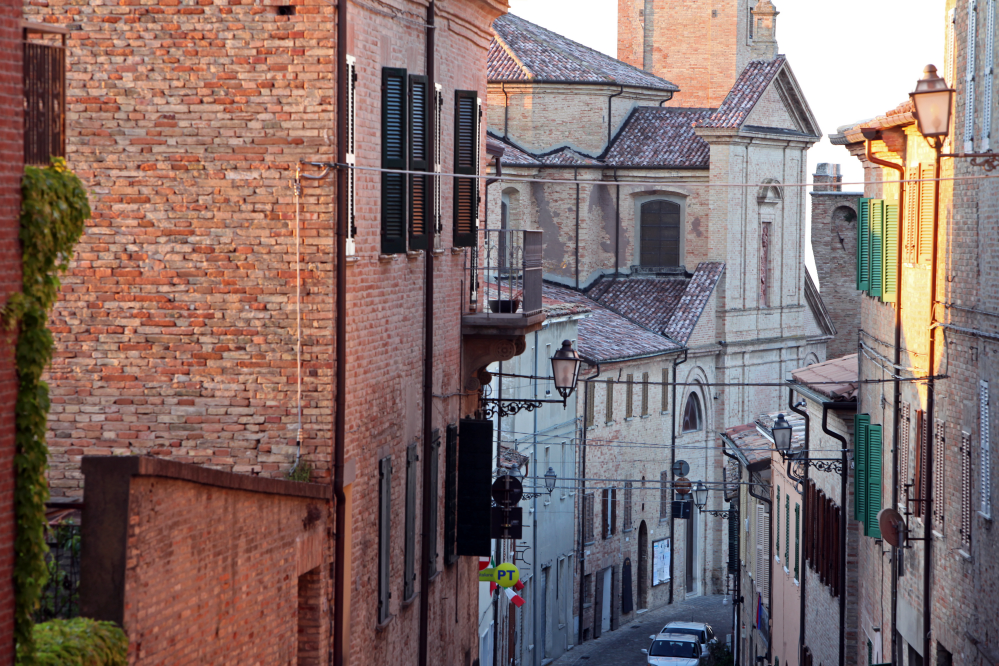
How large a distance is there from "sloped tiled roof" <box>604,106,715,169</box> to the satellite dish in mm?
32400

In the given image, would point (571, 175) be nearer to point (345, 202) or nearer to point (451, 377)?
point (451, 377)

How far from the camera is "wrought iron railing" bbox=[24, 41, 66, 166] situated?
8336mm

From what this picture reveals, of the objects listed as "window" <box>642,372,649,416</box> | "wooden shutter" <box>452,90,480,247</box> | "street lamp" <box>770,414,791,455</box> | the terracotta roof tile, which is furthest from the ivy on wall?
"window" <box>642,372,649,416</box>

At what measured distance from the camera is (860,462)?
19859mm

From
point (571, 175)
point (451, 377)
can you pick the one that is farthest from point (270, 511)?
point (571, 175)

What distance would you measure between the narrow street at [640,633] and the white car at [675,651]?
9.92ft

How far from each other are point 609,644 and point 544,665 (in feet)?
12.3

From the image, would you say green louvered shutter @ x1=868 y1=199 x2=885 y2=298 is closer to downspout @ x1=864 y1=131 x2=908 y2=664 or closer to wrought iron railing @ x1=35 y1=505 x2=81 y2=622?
downspout @ x1=864 y1=131 x2=908 y2=664

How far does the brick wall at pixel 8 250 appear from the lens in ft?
25.8

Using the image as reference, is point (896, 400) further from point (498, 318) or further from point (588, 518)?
point (588, 518)

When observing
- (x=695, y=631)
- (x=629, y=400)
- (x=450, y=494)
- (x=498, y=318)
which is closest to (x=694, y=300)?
(x=629, y=400)

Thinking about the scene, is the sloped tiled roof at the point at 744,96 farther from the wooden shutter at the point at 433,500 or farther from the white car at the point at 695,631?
the wooden shutter at the point at 433,500

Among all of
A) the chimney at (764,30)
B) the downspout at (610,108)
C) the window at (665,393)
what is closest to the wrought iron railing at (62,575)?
the window at (665,393)

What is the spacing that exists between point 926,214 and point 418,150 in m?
6.30
